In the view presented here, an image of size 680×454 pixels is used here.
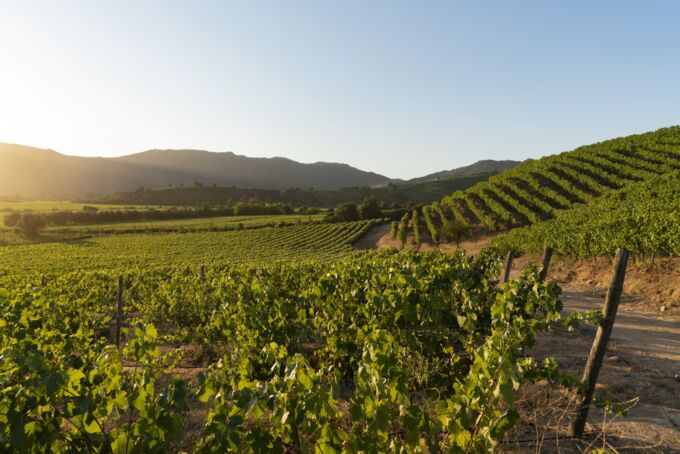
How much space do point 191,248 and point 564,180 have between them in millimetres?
46288

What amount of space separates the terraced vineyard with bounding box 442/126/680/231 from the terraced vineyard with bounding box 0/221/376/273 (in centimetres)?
1731

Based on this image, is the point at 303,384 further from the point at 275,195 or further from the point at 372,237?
the point at 275,195

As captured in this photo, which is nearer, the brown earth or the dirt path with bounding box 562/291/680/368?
the brown earth

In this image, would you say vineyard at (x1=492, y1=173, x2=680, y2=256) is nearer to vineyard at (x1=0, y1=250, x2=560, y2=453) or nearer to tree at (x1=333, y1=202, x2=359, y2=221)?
vineyard at (x1=0, y1=250, x2=560, y2=453)

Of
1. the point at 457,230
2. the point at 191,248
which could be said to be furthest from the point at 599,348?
the point at 191,248

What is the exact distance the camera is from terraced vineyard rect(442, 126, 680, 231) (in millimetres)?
38688

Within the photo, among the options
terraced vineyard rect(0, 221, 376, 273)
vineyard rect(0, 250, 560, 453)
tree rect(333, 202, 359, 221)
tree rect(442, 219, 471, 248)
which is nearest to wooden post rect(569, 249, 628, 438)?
vineyard rect(0, 250, 560, 453)

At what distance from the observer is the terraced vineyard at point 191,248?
41188 millimetres

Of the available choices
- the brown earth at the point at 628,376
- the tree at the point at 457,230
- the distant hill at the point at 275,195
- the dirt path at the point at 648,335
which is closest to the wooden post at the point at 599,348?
the brown earth at the point at 628,376

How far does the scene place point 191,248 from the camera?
5234 cm

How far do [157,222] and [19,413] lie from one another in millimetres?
84379

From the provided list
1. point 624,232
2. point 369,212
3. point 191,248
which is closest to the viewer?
point 624,232

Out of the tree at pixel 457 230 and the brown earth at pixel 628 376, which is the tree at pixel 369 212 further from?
the brown earth at pixel 628 376

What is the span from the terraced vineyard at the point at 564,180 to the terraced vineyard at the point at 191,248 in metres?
17.3
